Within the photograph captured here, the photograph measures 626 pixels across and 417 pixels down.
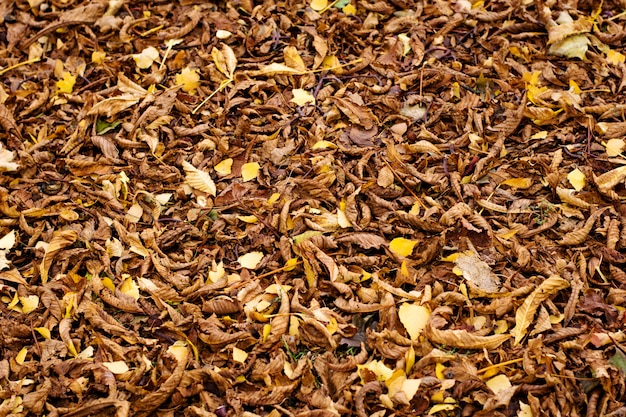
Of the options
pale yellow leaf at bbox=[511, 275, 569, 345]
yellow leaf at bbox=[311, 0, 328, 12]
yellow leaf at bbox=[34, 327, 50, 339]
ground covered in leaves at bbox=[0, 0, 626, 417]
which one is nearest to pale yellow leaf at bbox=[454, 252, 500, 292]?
ground covered in leaves at bbox=[0, 0, 626, 417]

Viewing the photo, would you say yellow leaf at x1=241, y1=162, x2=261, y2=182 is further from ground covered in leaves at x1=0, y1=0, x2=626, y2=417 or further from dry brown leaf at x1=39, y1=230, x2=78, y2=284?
dry brown leaf at x1=39, y1=230, x2=78, y2=284

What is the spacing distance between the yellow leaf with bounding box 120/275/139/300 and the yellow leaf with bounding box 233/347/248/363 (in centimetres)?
43

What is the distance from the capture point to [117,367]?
221 centimetres

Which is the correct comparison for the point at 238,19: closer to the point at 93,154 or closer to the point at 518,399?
the point at 93,154

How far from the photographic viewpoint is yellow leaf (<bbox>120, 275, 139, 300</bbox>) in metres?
2.41

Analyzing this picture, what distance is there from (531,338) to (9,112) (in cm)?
228

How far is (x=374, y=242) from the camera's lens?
2469mm

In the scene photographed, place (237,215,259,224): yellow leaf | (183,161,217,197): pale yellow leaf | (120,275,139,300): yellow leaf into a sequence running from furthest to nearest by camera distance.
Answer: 1. (183,161,217,197): pale yellow leaf
2. (237,215,259,224): yellow leaf
3. (120,275,139,300): yellow leaf

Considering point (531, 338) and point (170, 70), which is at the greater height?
point (170, 70)

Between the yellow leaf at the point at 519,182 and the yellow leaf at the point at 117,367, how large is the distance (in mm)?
1502

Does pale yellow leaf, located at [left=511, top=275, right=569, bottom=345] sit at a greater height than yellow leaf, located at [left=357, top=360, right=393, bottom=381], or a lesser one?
greater

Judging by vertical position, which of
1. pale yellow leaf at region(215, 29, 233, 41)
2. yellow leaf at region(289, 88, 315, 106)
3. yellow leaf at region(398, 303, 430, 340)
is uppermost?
pale yellow leaf at region(215, 29, 233, 41)

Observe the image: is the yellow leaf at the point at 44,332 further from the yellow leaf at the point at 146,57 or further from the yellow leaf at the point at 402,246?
the yellow leaf at the point at 146,57

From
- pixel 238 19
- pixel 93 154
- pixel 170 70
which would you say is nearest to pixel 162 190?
pixel 93 154
